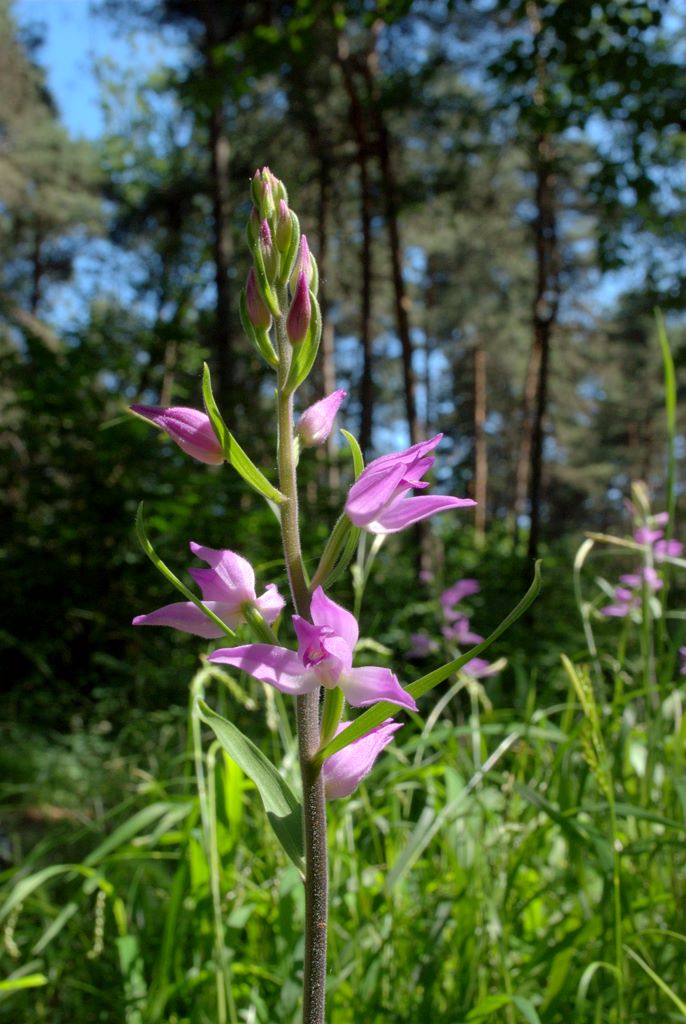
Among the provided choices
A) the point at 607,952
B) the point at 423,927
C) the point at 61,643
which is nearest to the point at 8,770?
the point at 61,643

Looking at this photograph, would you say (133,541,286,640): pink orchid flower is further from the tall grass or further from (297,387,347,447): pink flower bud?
the tall grass

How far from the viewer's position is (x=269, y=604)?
2.30 feet

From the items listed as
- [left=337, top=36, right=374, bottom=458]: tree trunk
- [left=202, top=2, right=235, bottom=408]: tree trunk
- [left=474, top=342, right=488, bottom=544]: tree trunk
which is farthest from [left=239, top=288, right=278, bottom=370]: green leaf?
[left=474, top=342, right=488, bottom=544]: tree trunk

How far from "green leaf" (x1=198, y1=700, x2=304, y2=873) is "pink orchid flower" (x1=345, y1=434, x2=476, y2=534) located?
20 centimetres

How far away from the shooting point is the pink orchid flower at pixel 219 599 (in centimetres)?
67

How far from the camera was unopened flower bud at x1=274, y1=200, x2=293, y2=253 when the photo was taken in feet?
2.48

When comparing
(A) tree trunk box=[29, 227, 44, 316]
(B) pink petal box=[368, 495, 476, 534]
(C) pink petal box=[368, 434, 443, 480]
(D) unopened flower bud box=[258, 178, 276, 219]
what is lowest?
(B) pink petal box=[368, 495, 476, 534]

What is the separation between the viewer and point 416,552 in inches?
280

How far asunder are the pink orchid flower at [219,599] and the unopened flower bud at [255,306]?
214 millimetres

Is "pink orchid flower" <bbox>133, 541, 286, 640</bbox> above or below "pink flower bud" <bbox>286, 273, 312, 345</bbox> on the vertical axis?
below

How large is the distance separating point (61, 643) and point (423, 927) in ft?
14.9

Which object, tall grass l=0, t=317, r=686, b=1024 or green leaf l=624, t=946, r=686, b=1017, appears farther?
tall grass l=0, t=317, r=686, b=1024

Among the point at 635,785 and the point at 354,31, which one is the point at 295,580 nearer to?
the point at 635,785

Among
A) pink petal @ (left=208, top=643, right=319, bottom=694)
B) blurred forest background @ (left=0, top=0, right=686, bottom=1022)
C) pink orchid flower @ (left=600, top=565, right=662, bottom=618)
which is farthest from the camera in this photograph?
blurred forest background @ (left=0, top=0, right=686, bottom=1022)
